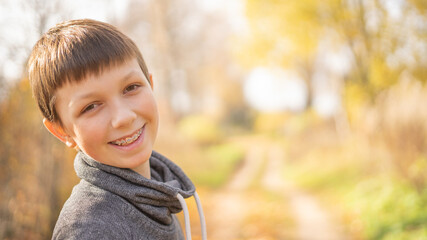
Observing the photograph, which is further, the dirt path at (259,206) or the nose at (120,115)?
the dirt path at (259,206)

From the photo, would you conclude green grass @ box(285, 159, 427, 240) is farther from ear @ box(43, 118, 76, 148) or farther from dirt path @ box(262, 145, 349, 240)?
ear @ box(43, 118, 76, 148)

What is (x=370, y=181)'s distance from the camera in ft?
18.9

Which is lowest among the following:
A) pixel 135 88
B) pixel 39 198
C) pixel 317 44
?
pixel 135 88

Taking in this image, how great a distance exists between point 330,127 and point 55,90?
439 inches

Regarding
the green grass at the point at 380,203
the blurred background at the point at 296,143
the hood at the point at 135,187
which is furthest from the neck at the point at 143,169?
the green grass at the point at 380,203

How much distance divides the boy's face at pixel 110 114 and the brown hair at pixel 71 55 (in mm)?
24

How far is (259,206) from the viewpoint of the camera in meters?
6.91

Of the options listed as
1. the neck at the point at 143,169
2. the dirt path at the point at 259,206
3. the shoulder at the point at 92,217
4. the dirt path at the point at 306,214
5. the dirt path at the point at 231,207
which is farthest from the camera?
the dirt path at the point at 231,207

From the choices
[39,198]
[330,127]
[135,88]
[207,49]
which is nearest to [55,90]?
[135,88]

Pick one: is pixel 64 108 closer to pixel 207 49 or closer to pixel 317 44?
pixel 317 44

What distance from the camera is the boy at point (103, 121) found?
3.31ft

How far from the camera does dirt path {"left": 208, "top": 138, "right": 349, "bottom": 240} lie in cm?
501

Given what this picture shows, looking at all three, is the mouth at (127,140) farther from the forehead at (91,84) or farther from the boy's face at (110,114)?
the forehead at (91,84)

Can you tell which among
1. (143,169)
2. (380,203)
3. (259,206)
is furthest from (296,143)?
(143,169)
